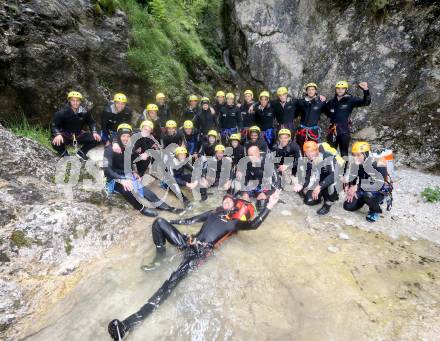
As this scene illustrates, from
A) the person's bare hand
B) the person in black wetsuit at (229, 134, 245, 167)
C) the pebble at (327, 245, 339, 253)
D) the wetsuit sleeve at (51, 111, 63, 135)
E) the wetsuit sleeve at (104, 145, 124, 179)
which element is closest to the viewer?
the pebble at (327, 245, 339, 253)

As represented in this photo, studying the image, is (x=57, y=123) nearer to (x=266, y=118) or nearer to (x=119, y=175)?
(x=119, y=175)

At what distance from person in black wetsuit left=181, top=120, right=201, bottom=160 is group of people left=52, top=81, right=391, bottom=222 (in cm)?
3

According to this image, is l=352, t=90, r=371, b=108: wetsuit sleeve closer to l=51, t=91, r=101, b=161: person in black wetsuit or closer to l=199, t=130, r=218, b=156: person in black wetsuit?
l=199, t=130, r=218, b=156: person in black wetsuit

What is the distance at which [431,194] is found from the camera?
777cm

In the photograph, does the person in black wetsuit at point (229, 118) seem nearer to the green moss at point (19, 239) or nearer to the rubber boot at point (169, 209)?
the rubber boot at point (169, 209)

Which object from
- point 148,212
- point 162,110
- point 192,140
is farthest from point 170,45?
point 148,212

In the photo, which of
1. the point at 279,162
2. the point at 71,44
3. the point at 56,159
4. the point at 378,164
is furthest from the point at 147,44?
the point at 378,164

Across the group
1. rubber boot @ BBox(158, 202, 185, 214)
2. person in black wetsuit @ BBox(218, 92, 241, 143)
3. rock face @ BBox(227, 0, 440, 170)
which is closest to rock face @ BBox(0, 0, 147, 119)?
person in black wetsuit @ BBox(218, 92, 241, 143)

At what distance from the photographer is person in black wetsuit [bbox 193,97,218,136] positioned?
1014 cm

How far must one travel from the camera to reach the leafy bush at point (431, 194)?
25.2ft

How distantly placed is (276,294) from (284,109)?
Result: 605 centimetres

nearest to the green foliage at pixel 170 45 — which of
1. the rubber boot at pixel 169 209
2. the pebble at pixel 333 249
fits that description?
the rubber boot at pixel 169 209

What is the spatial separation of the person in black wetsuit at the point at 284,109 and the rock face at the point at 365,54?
2803mm

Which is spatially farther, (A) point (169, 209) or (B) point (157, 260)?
(A) point (169, 209)
